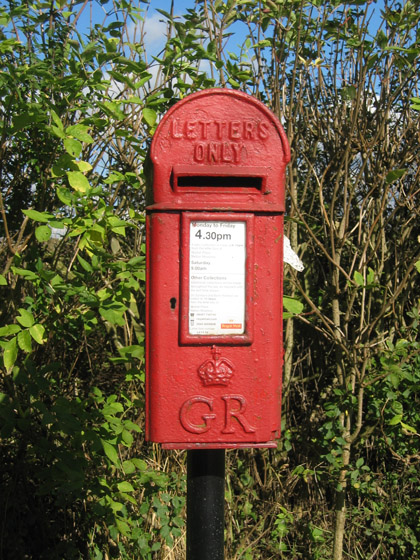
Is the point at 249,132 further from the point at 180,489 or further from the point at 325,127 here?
the point at 180,489

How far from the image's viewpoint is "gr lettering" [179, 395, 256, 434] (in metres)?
1.77

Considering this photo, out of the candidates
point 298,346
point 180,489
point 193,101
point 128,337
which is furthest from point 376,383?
point 193,101

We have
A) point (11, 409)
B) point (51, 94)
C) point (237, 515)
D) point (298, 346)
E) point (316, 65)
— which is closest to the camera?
point (11, 409)

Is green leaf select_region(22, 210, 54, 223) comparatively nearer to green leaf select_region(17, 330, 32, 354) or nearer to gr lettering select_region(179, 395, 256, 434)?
green leaf select_region(17, 330, 32, 354)

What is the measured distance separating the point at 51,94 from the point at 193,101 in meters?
1.23

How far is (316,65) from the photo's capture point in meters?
3.18

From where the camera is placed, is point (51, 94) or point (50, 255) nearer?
point (51, 94)

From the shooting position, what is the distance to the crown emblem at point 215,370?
1.76m

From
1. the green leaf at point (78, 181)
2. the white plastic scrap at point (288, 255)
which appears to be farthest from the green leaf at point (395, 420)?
the green leaf at point (78, 181)

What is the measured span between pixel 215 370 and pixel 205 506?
18.4 inches

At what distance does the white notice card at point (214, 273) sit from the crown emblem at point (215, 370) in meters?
0.08

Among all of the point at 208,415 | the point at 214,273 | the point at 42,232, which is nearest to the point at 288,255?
the point at 214,273

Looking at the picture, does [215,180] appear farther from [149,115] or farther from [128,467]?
[128,467]

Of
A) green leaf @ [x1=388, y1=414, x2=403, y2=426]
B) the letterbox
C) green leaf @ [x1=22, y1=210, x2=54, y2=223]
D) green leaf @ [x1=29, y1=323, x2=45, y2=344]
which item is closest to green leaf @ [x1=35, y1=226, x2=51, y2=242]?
green leaf @ [x1=22, y1=210, x2=54, y2=223]
